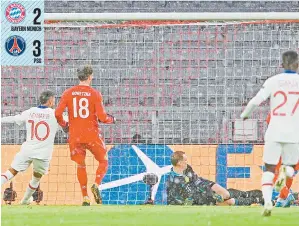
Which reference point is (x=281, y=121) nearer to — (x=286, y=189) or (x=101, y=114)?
(x=286, y=189)

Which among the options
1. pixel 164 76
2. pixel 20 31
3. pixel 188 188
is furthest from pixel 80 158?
pixel 164 76

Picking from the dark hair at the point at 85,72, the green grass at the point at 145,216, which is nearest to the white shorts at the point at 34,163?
the dark hair at the point at 85,72

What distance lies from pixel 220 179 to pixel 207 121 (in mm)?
3590

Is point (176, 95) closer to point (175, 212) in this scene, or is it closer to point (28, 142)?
point (28, 142)

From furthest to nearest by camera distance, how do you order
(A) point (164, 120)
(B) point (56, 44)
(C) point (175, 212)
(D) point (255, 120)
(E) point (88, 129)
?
(B) point (56, 44), (A) point (164, 120), (D) point (255, 120), (E) point (88, 129), (C) point (175, 212)

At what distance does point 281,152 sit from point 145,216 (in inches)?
61.0

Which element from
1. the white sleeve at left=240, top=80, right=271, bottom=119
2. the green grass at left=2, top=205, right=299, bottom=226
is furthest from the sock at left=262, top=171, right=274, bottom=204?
the white sleeve at left=240, top=80, right=271, bottom=119

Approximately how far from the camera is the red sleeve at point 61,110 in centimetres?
1318

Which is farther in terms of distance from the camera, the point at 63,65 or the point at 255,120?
the point at 63,65

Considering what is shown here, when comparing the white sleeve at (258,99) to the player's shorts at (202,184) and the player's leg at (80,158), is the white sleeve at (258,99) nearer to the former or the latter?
the player's leg at (80,158)

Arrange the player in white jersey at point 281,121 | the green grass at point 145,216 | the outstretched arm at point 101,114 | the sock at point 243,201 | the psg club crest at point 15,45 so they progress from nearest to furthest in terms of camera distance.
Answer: the green grass at point 145,216 < the player in white jersey at point 281,121 < the outstretched arm at point 101,114 < the sock at point 243,201 < the psg club crest at point 15,45

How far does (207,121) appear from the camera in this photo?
20.6m

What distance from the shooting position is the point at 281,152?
1074 centimetres

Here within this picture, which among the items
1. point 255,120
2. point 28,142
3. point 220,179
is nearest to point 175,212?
point 28,142
